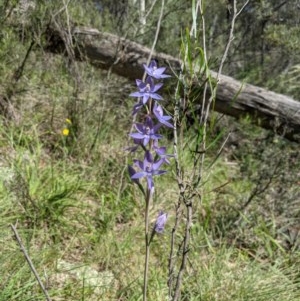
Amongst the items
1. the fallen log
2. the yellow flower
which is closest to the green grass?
the yellow flower

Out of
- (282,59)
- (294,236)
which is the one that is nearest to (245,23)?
(282,59)

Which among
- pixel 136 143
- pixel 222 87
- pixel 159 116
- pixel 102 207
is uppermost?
pixel 159 116

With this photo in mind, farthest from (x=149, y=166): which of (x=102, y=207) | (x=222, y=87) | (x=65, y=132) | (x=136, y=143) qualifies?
Result: (x=222, y=87)

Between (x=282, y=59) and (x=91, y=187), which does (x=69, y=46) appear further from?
(x=282, y=59)

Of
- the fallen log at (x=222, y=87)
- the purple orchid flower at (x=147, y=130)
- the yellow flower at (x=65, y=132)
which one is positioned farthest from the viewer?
the fallen log at (x=222, y=87)

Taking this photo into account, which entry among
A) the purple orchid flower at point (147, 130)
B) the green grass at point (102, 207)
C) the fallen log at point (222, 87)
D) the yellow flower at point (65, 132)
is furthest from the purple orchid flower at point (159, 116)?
the fallen log at point (222, 87)

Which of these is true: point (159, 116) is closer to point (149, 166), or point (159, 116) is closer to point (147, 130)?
point (147, 130)

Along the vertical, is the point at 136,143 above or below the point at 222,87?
above

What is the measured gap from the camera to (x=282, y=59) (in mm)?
8039

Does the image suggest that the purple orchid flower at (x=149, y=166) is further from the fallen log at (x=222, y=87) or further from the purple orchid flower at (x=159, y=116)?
the fallen log at (x=222, y=87)

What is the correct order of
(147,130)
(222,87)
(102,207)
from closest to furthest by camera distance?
(147,130) → (102,207) → (222,87)

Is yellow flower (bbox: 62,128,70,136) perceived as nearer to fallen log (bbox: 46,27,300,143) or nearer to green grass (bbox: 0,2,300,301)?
green grass (bbox: 0,2,300,301)

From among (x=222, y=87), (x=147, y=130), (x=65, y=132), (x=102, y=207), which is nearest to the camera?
(x=147, y=130)

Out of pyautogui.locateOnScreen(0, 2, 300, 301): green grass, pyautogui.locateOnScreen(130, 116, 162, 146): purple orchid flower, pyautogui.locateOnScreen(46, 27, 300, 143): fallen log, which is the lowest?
pyautogui.locateOnScreen(0, 2, 300, 301): green grass
